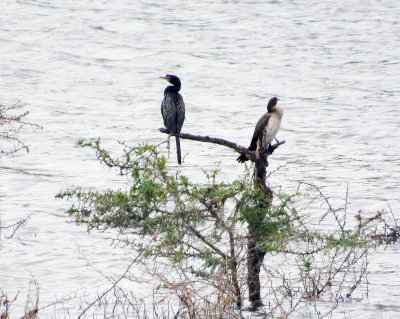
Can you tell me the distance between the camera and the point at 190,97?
2827 centimetres

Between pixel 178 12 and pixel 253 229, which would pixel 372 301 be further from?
pixel 178 12

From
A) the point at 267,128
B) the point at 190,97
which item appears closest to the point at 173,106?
the point at 267,128

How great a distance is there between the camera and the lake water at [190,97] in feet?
35.4

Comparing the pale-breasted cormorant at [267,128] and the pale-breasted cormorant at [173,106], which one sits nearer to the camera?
the pale-breasted cormorant at [267,128]

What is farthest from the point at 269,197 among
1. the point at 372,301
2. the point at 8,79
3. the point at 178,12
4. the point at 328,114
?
the point at 178,12

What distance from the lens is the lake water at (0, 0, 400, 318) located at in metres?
10.8

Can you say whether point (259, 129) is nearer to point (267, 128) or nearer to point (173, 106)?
point (267, 128)

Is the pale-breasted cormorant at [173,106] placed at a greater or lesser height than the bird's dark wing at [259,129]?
lesser

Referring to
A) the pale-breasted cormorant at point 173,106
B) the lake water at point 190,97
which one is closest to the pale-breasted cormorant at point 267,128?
the lake water at point 190,97

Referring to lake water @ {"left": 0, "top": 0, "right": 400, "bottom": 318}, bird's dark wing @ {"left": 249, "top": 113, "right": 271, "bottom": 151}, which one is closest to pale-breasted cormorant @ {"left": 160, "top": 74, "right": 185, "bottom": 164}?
lake water @ {"left": 0, "top": 0, "right": 400, "bottom": 318}

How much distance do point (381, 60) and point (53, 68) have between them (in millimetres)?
14282

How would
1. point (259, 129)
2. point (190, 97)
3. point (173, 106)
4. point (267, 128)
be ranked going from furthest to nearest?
point (190, 97) → point (173, 106) → point (267, 128) → point (259, 129)

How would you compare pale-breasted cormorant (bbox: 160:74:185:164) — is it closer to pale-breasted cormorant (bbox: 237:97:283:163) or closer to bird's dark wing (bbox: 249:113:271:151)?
pale-breasted cormorant (bbox: 237:97:283:163)

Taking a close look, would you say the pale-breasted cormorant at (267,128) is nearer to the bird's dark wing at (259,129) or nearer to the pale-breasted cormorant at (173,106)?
the bird's dark wing at (259,129)
